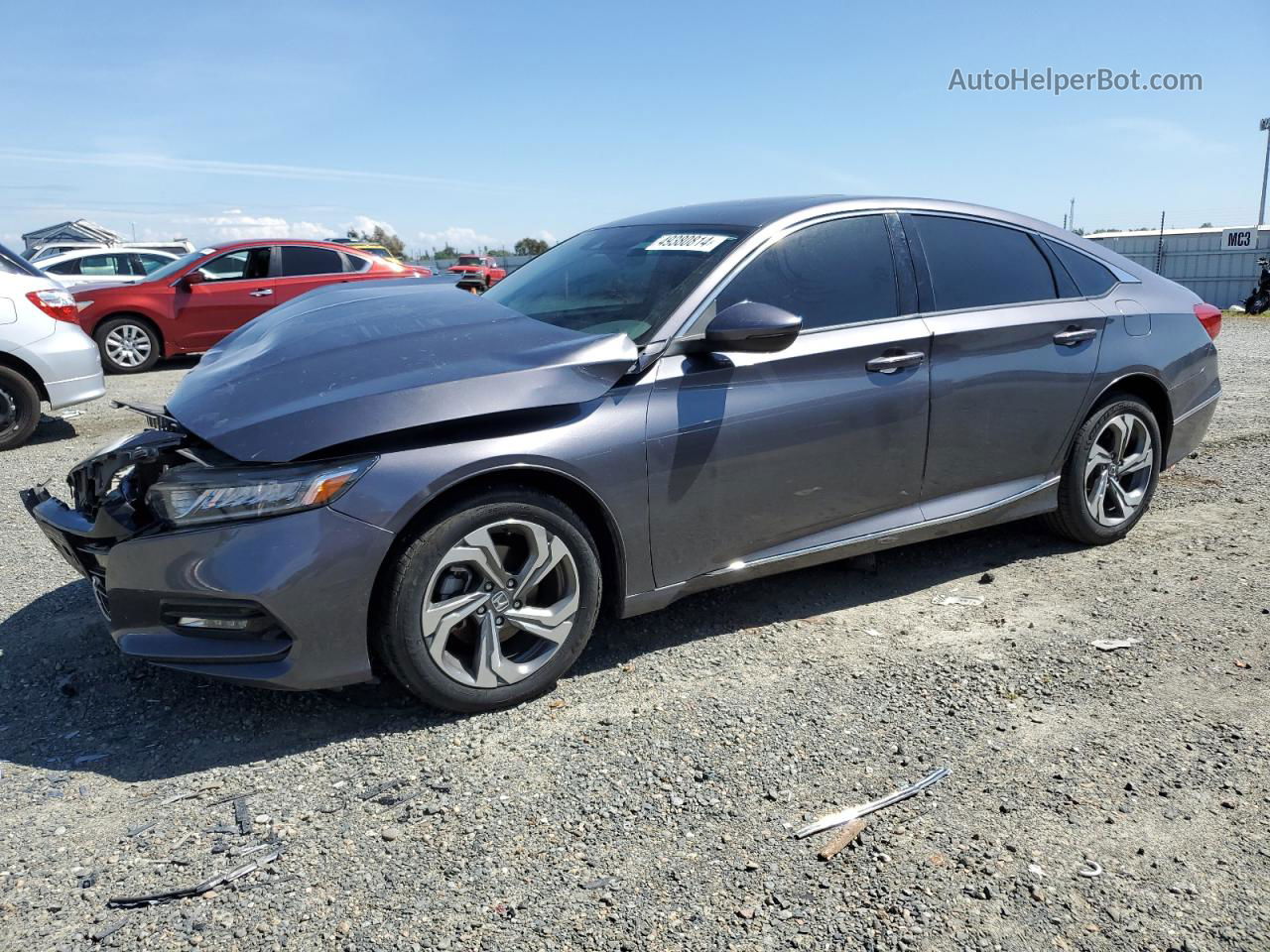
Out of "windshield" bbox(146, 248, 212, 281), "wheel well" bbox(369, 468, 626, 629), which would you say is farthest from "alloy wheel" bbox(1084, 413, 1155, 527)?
"windshield" bbox(146, 248, 212, 281)

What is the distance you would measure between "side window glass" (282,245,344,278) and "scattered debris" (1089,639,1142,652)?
10.5 meters

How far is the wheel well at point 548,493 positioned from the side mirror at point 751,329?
2.27 feet

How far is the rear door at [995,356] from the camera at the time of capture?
4012 millimetres

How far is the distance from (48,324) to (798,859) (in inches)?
277

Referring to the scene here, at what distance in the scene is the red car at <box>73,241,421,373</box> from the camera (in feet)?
36.3

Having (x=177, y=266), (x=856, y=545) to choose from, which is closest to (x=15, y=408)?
(x=177, y=266)

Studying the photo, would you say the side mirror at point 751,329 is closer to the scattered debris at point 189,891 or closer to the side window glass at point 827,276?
the side window glass at point 827,276

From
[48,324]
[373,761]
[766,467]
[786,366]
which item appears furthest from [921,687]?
[48,324]

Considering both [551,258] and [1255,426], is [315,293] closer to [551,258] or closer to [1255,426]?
[551,258]

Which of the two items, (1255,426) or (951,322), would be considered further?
(1255,426)

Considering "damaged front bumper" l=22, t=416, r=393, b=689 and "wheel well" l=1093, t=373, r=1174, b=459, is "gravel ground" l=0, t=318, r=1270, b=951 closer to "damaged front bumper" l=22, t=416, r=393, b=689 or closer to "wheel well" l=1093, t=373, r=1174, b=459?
"damaged front bumper" l=22, t=416, r=393, b=689

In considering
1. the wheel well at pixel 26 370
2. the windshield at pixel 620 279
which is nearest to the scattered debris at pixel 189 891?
the windshield at pixel 620 279

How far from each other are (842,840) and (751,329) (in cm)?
161

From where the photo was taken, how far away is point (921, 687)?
3.38 meters
